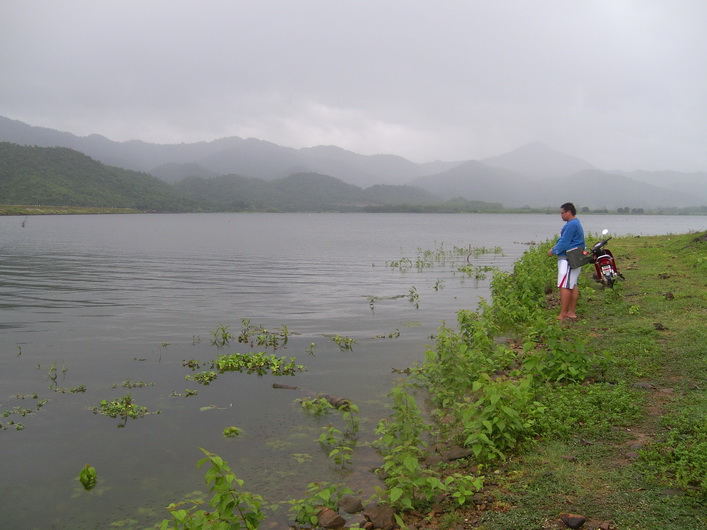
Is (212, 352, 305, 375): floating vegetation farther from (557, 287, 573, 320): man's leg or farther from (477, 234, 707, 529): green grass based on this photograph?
(557, 287, 573, 320): man's leg

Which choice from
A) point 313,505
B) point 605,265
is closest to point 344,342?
point 605,265

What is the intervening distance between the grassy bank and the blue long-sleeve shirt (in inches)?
84.4

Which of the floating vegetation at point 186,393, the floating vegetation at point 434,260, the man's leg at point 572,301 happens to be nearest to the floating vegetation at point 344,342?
the floating vegetation at point 186,393

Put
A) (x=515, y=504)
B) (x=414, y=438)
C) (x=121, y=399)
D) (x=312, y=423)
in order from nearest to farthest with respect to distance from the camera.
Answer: (x=515, y=504)
(x=414, y=438)
(x=312, y=423)
(x=121, y=399)

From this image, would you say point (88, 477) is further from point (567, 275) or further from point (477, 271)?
point (477, 271)

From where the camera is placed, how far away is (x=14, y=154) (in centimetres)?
19588

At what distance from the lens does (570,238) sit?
13.7 m

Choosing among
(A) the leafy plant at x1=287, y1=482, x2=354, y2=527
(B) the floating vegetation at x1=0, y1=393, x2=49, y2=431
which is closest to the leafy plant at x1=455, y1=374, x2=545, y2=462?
(A) the leafy plant at x1=287, y1=482, x2=354, y2=527

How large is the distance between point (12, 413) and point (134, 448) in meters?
3.59

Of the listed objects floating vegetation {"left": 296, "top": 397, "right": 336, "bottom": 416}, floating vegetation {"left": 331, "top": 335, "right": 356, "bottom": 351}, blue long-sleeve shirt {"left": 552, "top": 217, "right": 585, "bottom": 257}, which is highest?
blue long-sleeve shirt {"left": 552, "top": 217, "right": 585, "bottom": 257}

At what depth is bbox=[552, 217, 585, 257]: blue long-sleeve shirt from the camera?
1361 cm

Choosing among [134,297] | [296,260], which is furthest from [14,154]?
[134,297]

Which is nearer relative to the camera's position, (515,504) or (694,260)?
(515,504)

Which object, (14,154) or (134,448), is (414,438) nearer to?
(134,448)
